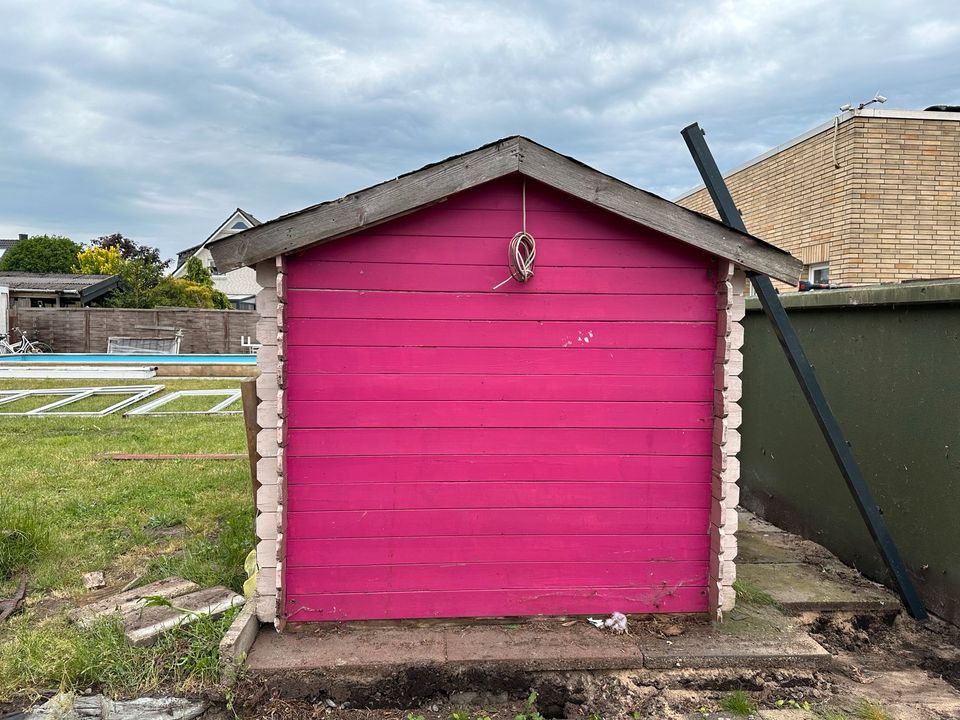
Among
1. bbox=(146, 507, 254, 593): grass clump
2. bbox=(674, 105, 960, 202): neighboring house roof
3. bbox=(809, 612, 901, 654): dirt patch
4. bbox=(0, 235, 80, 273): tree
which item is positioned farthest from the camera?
bbox=(0, 235, 80, 273): tree

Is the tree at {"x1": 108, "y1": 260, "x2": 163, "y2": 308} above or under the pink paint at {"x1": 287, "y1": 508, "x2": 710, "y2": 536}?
above

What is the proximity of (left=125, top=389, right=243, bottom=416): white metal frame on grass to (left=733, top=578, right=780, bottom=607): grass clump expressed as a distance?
10286mm

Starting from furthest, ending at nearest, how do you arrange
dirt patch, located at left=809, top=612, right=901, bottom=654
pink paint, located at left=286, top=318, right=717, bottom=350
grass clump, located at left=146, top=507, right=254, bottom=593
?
1. grass clump, located at left=146, top=507, right=254, bottom=593
2. dirt patch, located at left=809, top=612, right=901, bottom=654
3. pink paint, located at left=286, top=318, right=717, bottom=350

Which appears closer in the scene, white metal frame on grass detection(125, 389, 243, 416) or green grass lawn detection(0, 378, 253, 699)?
green grass lawn detection(0, 378, 253, 699)

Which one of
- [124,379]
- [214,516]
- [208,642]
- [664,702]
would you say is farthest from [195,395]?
[664,702]

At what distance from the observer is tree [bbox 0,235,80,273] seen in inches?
1839

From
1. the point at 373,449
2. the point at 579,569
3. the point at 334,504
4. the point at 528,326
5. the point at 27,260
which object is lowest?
the point at 579,569

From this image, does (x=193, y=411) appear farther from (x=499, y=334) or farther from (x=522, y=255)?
(x=522, y=255)

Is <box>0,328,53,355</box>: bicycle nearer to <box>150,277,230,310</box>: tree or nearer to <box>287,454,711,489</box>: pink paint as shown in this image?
<box>150,277,230,310</box>: tree

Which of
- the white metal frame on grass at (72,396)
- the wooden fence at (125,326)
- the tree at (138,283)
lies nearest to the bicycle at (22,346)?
the wooden fence at (125,326)

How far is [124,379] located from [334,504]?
15652 mm

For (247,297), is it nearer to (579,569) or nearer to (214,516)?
(214,516)

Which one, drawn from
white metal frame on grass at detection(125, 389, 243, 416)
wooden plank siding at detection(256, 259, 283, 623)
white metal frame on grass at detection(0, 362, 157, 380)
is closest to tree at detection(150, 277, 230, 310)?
white metal frame on grass at detection(0, 362, 157, 380)

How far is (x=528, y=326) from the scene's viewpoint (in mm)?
4039
